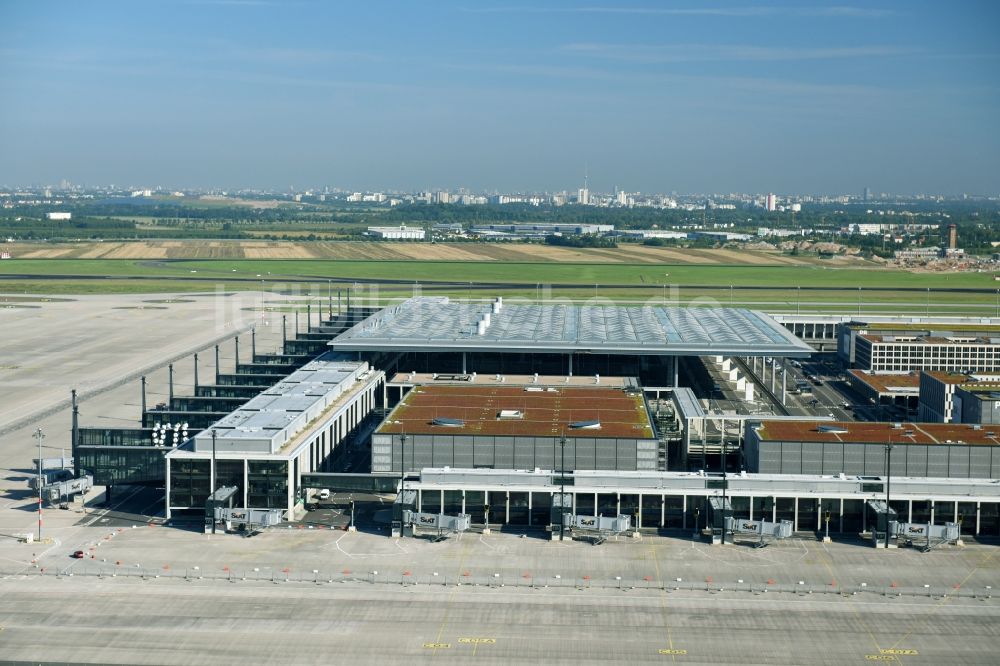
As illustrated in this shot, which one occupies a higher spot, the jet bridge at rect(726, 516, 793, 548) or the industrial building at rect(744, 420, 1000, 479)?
the industrial building at rect(744, 420, 1000, 479)

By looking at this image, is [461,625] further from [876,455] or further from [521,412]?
[876,455]

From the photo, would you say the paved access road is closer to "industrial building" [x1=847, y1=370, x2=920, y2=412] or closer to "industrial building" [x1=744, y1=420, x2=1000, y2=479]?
"industrial building" [x1=744, y1=420, x2=1000, y2=479]

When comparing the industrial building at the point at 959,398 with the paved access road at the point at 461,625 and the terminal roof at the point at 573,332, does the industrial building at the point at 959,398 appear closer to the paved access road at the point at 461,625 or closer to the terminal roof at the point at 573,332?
the terminal roof at the point at 573,332

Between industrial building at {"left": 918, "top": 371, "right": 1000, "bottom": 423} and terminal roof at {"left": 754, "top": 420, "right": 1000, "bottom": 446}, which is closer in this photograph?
terminal roof at {"left": 754, "top": 420, "right": 1000, "bottom": 446}

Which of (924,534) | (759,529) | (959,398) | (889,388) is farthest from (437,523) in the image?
(889,388)

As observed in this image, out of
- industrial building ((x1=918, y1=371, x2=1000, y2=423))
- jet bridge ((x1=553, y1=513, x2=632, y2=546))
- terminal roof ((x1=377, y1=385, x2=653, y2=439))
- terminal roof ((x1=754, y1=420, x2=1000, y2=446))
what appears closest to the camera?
jet bridge ((x1=553, y1=513, x2=632, y2=546))

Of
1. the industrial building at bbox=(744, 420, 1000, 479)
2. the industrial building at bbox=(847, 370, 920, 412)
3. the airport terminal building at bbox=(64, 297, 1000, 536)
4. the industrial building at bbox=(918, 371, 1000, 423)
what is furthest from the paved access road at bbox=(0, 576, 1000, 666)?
the industrial building at bbox=(847, 370, 920, 412)

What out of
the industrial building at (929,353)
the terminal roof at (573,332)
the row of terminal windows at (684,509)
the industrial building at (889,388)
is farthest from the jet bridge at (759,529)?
the industrial building at (929,353)
